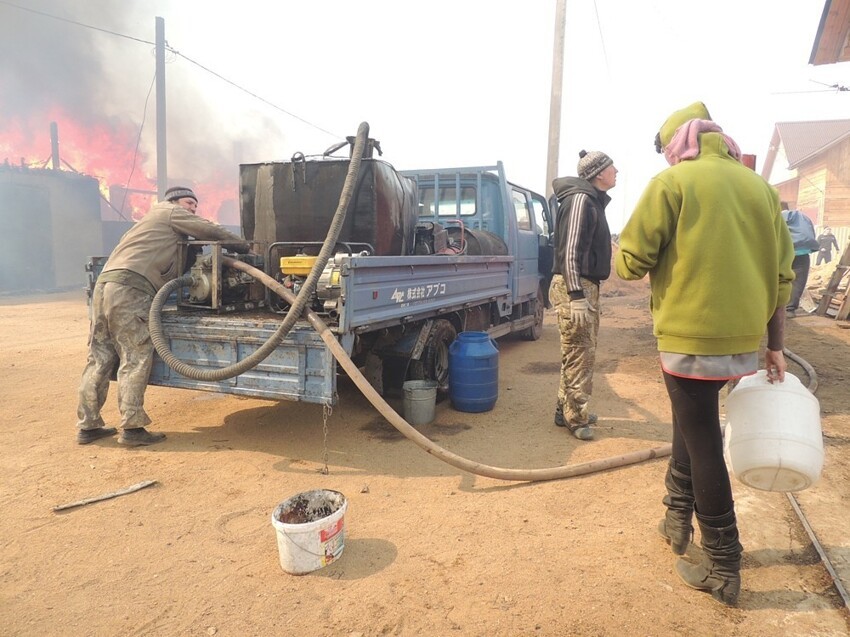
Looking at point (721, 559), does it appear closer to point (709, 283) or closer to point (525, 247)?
point (709, 283)

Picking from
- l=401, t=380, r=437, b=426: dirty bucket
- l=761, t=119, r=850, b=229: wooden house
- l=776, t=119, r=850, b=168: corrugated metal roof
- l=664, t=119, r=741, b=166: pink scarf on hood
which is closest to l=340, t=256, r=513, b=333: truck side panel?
l=401, t=380, r=437, b=426: dirty bucket

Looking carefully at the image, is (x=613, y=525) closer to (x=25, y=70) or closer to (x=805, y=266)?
(x=805, y=266)

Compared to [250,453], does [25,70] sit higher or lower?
higher

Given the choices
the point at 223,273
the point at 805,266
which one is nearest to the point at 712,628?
the point at 223,273

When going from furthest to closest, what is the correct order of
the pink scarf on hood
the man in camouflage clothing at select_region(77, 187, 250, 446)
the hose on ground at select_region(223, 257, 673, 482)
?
the man in camouflage clothing at select_region(77, 187, 250, 446) < the hose on ground at select_region(223, 257, 673, 482) < the pink scarf on hood

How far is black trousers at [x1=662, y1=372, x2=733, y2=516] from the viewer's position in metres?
2.31

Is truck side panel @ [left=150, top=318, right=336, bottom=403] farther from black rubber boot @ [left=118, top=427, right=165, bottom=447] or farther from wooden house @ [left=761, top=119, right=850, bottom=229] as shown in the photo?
wooden house @ [left=761, top=119, right=850, bottom=229]

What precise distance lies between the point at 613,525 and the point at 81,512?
3.03m

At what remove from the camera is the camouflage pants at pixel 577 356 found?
14.6 ft

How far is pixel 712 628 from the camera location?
7.22 ft

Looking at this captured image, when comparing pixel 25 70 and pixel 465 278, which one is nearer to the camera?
pixel 465 278

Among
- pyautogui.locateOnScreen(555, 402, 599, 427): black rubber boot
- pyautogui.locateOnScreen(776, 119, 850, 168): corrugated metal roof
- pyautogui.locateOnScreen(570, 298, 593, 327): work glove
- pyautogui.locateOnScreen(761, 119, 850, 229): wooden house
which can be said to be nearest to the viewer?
pyautogui.locateOnScreen(570, 298, 593, 327): work glove

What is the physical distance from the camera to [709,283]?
2234mm

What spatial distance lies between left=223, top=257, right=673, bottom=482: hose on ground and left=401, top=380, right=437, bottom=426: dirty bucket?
3.72ft
